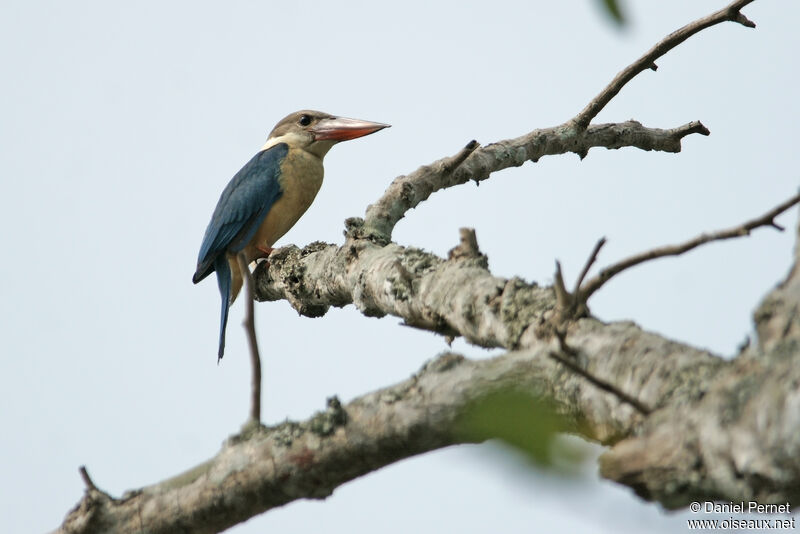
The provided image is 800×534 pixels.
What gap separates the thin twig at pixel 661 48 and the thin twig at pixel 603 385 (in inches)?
81.0

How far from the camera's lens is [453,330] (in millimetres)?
2230

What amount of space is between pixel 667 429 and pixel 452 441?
51 cm

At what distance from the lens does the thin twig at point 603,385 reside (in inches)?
45.7

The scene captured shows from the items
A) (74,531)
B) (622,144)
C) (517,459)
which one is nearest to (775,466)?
(517,459)

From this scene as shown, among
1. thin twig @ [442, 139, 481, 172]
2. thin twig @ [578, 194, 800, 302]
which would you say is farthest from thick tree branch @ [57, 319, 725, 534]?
thin twig @ [442, 139, 481, 172]

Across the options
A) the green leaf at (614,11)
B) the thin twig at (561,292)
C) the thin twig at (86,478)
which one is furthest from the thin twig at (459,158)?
the green leaf at (614,11)

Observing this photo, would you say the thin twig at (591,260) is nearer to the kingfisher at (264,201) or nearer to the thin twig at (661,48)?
the thin twig at (661,48)

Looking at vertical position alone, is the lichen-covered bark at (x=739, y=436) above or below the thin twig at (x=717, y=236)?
below

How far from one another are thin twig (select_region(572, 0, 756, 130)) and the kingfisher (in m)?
2.18

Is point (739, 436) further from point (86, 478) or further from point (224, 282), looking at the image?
A: point (224, 282)

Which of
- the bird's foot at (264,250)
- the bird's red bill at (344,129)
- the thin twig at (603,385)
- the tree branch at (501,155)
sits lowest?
the thin twig at (603,385)

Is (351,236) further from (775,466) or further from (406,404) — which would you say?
(775,466)

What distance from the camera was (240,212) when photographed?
16.2ft

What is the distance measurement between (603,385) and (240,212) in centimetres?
398
